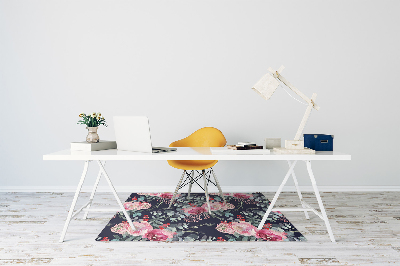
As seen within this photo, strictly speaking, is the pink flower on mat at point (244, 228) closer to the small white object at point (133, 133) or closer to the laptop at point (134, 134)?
the laptop at point (134, 134)

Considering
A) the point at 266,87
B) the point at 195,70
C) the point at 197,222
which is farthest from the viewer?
the point at 195,70

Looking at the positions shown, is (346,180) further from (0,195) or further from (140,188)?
(0,195)

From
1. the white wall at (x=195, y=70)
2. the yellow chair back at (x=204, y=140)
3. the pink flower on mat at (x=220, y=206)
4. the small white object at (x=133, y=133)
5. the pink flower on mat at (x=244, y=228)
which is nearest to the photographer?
the small white object at (x=133, y=133)

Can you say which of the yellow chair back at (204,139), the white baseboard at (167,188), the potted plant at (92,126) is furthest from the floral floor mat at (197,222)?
the potted plant at (92,126)

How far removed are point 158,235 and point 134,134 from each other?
0.80 meters

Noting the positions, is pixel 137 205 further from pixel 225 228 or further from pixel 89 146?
pixel 89 146

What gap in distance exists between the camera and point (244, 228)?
7.45ft

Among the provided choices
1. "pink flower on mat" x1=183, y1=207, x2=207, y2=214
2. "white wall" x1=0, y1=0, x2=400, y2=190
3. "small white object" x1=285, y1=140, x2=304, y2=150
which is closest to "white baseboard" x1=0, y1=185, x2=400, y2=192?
"white wall" x1=0, y1=0, x2=400, y2=190

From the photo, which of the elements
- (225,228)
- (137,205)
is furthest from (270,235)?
(137,205)

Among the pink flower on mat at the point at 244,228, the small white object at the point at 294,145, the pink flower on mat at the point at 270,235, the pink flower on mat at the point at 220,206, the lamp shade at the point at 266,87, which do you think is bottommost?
the pink flower on mat at the point at 220,206

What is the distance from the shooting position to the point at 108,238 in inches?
81.6

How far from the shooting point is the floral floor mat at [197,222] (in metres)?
2.10

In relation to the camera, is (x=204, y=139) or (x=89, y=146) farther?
(x=204, y=139)

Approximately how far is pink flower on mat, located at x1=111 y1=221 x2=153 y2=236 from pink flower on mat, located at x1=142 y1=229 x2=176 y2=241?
2.0 inches
